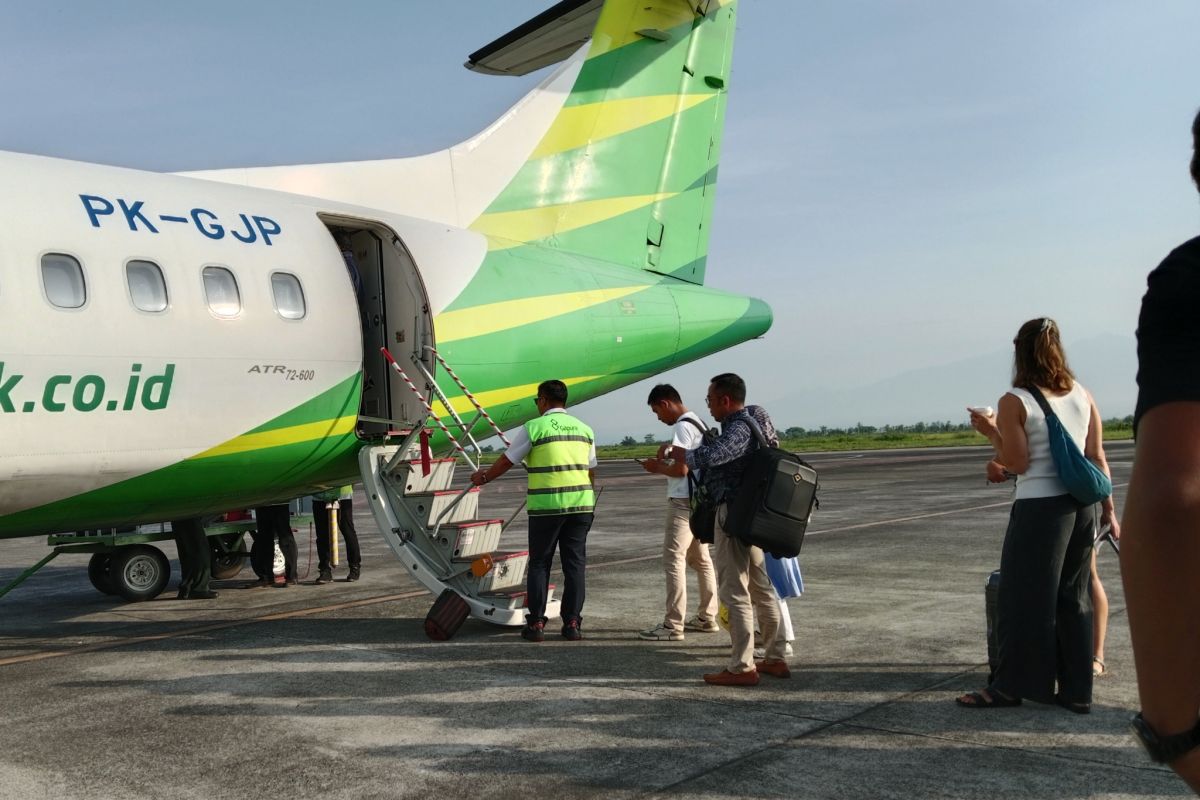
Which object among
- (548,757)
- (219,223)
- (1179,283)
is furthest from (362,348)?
(1179,283)

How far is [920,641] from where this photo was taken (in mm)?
7438

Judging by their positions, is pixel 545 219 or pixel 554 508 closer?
pixel 554 508

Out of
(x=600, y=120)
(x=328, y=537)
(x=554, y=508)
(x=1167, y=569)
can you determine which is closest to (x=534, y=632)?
(x=554, y=508)

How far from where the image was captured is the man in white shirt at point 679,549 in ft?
Answer: 25.5

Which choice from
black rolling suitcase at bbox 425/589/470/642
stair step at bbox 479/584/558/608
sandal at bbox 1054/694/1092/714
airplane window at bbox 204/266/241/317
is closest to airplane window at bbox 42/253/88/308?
airplane window at bbox 204/266/241/317

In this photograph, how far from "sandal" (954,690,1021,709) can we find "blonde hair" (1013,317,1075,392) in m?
1.67

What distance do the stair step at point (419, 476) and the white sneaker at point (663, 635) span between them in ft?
7.79

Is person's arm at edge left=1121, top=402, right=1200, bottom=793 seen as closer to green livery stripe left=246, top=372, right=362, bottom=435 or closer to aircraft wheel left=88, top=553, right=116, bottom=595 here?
green livery stripe left=246, top=372, right=362, bottom=435

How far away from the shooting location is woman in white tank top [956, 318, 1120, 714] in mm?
5508

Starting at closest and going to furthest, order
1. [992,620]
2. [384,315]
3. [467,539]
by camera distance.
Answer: [992,620] < [467,539] < [384,315]

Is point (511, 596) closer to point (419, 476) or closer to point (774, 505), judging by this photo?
point (419, 476)

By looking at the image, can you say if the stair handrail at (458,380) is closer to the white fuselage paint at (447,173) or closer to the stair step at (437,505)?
the stair step at (437,505)

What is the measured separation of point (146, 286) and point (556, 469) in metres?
3.31

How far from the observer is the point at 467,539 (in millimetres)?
8867
